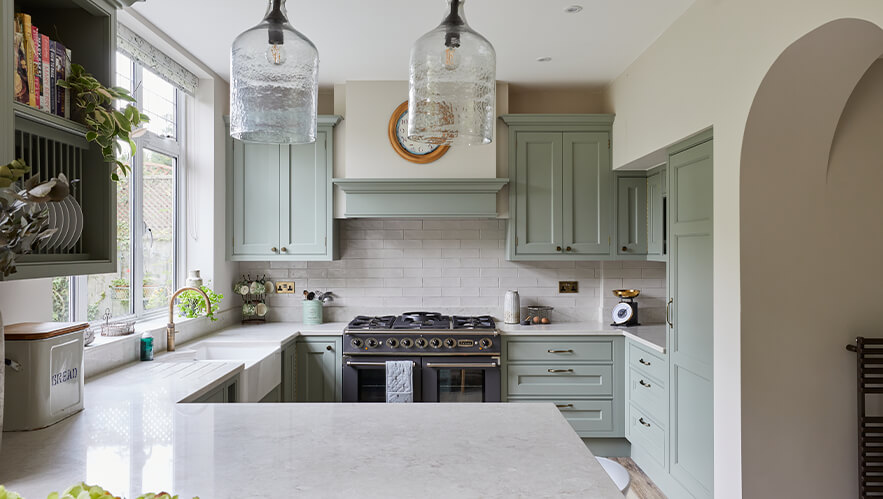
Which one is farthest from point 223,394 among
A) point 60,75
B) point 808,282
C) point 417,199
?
point 808,282

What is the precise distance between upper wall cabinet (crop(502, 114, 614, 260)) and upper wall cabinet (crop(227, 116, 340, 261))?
141 cm

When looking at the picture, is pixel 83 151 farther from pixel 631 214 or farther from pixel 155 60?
pixel 631 214

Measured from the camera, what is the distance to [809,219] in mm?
2307

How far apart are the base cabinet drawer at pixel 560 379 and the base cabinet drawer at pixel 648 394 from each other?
169 millimetres

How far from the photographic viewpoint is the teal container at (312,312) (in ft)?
14.0

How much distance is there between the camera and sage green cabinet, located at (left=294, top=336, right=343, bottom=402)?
3.88 m

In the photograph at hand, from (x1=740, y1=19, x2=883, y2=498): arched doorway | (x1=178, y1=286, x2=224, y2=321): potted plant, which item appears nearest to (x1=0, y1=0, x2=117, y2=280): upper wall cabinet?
(x1=178, y1=286, x2=224, y2=321): potted plant

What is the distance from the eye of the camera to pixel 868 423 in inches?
90.4

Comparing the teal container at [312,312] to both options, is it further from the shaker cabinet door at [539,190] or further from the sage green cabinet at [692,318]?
the sage green cabinet at [692,318]

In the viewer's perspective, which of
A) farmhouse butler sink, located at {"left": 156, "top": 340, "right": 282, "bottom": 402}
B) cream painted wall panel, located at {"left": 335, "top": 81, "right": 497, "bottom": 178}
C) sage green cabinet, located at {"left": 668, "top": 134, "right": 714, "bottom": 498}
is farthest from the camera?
cream painted wall panel, located at {"left": 335, "top": 81, "right": 497, "bottom": 178}

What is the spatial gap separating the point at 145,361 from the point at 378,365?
1.48 metres

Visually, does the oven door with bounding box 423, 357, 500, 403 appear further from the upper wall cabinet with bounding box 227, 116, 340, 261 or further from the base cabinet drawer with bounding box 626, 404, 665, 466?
the upper wall cabinet with bounding box 227, 116, 340, 261

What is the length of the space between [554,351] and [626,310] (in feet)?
2.20

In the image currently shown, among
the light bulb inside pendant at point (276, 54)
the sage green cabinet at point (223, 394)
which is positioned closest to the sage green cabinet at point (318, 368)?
the sage green cabinet at point (223, 394)
